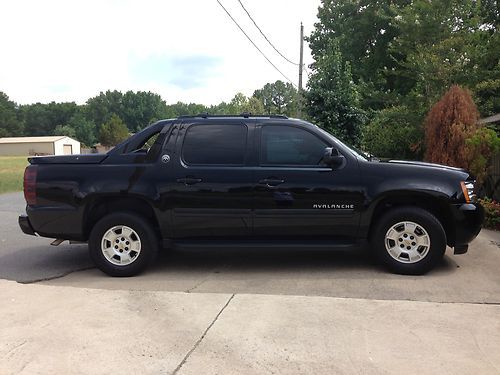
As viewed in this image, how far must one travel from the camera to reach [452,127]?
9.65 m

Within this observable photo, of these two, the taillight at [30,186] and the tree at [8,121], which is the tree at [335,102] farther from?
the tree at [8,121]

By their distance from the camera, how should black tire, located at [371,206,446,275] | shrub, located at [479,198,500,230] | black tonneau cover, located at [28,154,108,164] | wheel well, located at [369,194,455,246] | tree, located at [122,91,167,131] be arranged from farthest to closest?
tree, located at [122,91,167,131]
shrub, located at [479,198,500,230]
black tonneau cover, located at [28,154,108,164]
wheel well, located at [369,194,455,246]
black tire, located at [371,206,446,275]

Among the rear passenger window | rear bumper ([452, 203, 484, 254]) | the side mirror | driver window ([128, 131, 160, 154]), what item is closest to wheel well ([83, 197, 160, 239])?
driver window ([128, 131, 160, 154])

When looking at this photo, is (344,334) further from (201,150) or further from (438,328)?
(201,150)

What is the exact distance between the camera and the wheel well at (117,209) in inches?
226

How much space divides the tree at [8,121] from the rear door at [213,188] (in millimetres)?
114966

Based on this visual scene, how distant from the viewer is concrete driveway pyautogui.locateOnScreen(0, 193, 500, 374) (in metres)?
3.52

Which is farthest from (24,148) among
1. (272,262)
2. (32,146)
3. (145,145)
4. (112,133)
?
(272,262)

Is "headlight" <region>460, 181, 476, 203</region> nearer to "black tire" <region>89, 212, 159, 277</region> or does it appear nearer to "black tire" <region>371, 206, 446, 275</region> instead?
"black tire" <region>371, 206, 446, 275</region>

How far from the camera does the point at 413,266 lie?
5492mm

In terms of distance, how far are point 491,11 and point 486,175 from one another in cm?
1738

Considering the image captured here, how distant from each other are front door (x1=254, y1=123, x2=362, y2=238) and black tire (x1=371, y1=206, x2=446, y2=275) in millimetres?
320

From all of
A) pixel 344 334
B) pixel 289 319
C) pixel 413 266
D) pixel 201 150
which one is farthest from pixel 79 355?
pixel 413 266

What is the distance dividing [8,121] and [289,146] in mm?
119265
